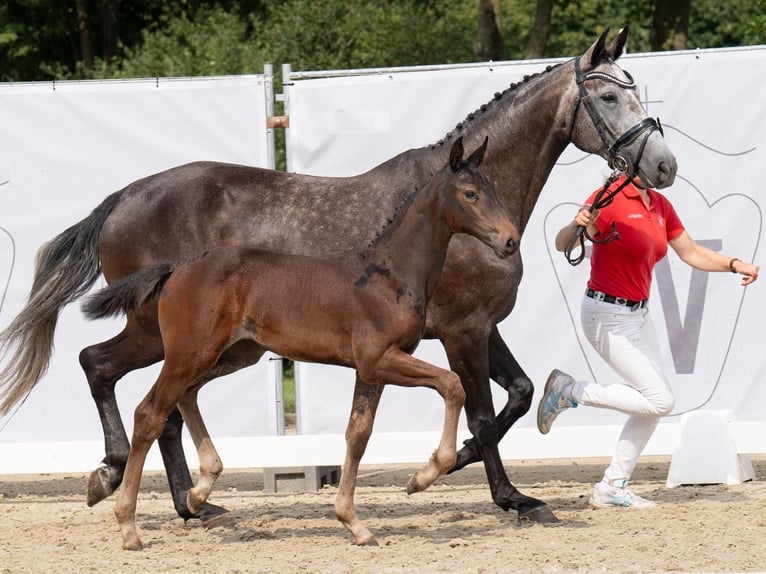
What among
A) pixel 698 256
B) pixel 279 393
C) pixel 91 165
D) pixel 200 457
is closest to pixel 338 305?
pixel 200 457

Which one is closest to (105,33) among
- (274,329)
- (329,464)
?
(329,464)

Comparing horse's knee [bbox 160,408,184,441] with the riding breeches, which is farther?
horse's knee [bbox 160,408,184,441]

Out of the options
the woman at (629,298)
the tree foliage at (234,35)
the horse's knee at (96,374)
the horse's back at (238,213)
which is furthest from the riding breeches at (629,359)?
the tree foliage at (234,35)

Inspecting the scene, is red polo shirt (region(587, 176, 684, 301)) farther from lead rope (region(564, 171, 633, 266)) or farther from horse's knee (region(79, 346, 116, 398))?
horse's knee (region(79, 346, 116, 398))

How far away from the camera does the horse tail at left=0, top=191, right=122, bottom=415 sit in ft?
20.4

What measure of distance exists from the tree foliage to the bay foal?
10171 millimetres

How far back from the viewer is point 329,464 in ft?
22.5

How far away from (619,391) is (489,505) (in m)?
1.05

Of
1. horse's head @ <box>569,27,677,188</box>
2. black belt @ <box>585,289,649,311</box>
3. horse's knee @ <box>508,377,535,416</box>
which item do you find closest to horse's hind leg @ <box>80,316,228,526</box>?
horse's knee @ <box>508,377,535,416</box>

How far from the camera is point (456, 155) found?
200 inches

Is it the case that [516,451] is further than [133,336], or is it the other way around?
[516,451]

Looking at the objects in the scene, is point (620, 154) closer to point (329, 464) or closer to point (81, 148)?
point (329, 464)

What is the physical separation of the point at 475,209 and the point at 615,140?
103 centimetres

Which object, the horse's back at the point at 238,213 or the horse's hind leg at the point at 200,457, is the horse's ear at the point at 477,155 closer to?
the horse's back at the point at 238,213
